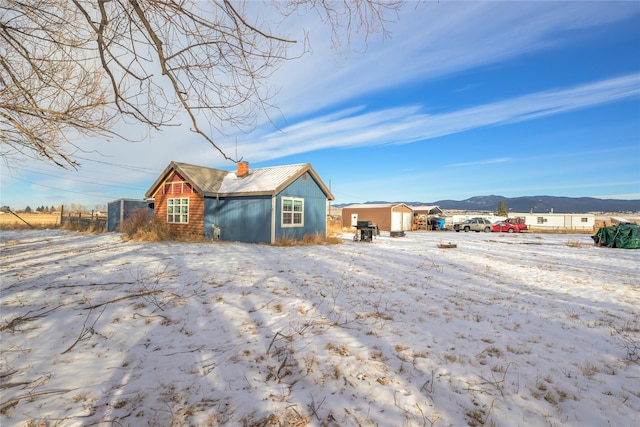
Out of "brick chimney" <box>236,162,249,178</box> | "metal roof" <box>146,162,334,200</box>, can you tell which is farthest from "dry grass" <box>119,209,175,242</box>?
"brick chimney" <box>236,162,249,178</box>

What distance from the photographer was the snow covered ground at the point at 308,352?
2723mm

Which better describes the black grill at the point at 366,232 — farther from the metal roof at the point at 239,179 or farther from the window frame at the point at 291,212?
the window frame at the point at 291,212

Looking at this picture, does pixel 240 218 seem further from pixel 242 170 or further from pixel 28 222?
pixel 28 222

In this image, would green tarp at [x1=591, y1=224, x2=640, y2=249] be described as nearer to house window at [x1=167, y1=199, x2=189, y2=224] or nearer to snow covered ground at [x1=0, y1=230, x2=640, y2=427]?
snow covered ground at [x1=0, y1=230, x2=640, y2=427]

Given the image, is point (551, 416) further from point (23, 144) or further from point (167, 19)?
point (23, 144)

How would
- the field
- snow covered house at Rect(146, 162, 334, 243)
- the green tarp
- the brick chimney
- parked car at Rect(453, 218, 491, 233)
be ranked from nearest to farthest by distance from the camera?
snow covered house at Rect(146, 162, 334, 243) → the green tarp → the brick chimney → the field → parked car at Rect(453, 218, 491, 233)

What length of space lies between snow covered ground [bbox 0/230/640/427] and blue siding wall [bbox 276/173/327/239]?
8.37 metres

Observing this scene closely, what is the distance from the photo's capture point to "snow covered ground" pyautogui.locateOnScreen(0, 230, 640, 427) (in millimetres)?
2723

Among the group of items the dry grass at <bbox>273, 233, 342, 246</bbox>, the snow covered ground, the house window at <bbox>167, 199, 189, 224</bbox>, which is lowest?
the snow covered ground

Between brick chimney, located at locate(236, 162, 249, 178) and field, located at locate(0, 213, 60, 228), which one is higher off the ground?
brick chimney, located at locate(236, 162, 249, 178)

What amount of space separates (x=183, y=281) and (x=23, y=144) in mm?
3887

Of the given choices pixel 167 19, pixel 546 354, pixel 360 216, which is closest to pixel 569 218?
pixel 360 216

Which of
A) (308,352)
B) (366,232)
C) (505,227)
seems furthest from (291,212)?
(505,227)

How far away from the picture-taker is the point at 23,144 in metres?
4.00
